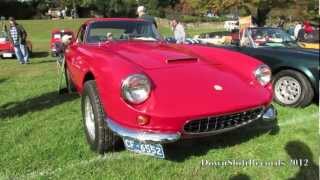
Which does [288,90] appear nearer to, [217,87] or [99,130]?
[217,87]

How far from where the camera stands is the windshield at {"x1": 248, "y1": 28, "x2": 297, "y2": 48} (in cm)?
827

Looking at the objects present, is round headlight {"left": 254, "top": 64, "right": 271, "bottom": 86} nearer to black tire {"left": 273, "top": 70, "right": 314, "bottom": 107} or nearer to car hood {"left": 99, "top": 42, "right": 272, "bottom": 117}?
car hood {"left": 99, "top": 42, "right": 272, "bottom": 117}

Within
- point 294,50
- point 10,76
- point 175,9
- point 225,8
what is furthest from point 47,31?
point 294,50

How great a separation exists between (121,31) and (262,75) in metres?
2.28

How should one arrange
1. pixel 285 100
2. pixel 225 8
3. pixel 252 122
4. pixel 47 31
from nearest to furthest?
pixel 252 122 → pixel 285 100 → pixel 225 8 → pixel 47 31

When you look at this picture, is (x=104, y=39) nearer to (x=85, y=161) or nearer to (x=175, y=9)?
(x=85, y=161)

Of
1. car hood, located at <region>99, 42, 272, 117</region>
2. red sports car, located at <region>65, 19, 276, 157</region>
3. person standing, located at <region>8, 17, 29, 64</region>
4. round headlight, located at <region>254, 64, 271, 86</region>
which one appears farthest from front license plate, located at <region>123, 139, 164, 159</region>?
person standing, located at <region>8, 17, 29, 64</region>

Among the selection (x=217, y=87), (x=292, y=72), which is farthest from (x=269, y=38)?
(x=217, y=87)

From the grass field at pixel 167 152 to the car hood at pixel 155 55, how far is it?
0.92m

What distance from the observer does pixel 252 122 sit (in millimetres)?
4637

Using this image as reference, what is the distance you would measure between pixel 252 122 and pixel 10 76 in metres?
8.67

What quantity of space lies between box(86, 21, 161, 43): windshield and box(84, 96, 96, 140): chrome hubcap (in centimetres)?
118

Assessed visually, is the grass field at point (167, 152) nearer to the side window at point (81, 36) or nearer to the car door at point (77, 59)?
the car door at point (77, 59)

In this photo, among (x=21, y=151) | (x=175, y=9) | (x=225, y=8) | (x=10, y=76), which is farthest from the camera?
(x=175, y=9)
